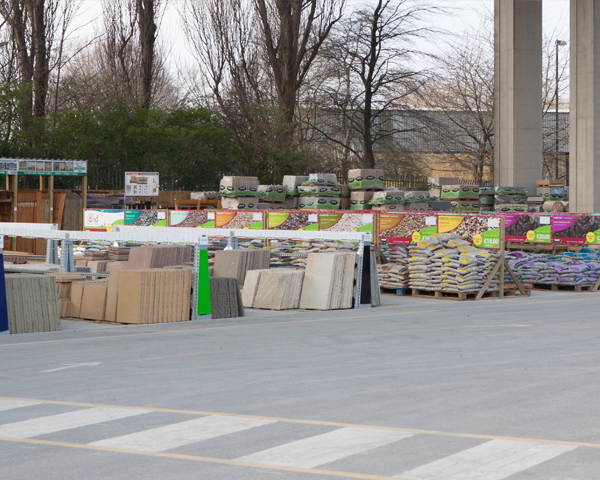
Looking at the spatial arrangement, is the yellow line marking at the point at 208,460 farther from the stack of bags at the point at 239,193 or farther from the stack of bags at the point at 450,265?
the stack of bags at the point at 239,193

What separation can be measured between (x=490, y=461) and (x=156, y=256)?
40.5 feet

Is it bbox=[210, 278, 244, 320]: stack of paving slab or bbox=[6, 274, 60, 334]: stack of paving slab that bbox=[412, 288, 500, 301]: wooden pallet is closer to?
bbox=[210, 278, 244, 320]: stack of paving slab

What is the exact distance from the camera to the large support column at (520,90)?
1368 inches

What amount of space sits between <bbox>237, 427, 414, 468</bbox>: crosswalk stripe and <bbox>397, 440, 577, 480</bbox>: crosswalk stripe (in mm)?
598

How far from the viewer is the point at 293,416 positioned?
256 inches

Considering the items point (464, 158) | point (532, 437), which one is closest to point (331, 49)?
point (464, 158)

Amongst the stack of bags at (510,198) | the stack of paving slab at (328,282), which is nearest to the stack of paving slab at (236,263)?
the stack of paving slab at (328,282)

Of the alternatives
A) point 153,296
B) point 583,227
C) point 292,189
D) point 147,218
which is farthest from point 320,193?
point 153,296

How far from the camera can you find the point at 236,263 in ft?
54.0

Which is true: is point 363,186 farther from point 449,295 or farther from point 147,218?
point 449,295

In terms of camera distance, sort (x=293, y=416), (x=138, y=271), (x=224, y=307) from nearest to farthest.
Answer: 1. (x=293, y=416)
2. (x=138, y=271)
3. (x=224, y=307)

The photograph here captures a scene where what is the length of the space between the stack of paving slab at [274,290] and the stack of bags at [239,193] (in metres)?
13.3

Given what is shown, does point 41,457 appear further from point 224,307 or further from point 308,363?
point 224,307

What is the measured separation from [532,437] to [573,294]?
14125 millimetres
